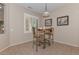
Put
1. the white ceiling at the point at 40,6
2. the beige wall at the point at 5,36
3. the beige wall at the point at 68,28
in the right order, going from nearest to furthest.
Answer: the white ceiling at the point at 40,6 → the beige wall at the point at 68,28 → the beige wall at the point at 5,36

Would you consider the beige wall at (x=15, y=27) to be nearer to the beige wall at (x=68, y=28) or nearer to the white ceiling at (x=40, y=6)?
the white ceiling at (x=40, y=6)

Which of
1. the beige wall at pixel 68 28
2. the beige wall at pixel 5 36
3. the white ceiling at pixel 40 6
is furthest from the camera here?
the beige wall at pixel 5 36

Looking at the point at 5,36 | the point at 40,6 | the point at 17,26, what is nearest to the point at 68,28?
the point at 40,6

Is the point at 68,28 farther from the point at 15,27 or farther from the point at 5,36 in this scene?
the point at 5,36

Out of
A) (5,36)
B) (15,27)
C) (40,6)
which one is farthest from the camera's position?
(5,36)

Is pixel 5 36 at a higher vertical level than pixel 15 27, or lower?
lower

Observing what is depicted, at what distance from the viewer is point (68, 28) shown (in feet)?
8.14

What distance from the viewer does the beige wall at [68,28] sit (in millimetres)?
2410

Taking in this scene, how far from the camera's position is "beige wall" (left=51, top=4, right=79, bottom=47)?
2.41m

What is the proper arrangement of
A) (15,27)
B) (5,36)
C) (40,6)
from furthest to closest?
1. (5,36)
2. (15,27)
3. (40,6)

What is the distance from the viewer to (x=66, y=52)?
2.33 metres

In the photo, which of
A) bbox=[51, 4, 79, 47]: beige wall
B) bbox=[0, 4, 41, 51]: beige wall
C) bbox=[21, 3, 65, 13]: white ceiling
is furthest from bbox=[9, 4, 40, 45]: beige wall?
bbox=[51, 4, 79, 47]: beige wall

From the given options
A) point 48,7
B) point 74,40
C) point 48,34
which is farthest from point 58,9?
point 74,40

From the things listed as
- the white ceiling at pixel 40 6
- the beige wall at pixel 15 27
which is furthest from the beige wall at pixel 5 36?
the white ceiling at pixel 40 6
